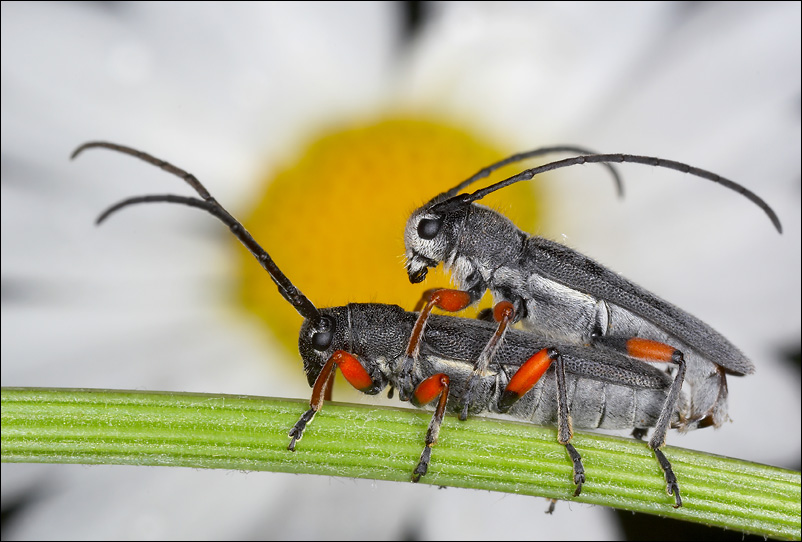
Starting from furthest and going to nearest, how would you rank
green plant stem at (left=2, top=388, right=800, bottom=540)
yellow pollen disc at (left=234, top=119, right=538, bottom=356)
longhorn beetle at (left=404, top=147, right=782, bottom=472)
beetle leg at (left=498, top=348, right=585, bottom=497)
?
yellow pollen disc at (left=234, top=119, right=538, bottom=356) < longhorn beetle at (left=404, top=147, right=782, bottom=472) < beetle leg at (left=498, top=348, right=585, bottom=497) < green plant stem at (left=2, top=388, right=800, bottom=540)

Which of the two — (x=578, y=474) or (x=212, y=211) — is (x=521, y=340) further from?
(x=212, y=211)

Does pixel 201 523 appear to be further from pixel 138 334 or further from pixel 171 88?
pixel 171 88

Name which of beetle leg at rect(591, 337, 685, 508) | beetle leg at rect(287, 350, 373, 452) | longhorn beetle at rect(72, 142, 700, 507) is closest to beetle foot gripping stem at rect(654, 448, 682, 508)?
beetle leg at rect(591, 337, 685, 508)

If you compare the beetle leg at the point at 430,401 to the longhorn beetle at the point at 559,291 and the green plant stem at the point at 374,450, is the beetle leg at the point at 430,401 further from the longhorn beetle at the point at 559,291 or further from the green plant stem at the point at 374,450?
the longhorn beetle at the point at 559,291

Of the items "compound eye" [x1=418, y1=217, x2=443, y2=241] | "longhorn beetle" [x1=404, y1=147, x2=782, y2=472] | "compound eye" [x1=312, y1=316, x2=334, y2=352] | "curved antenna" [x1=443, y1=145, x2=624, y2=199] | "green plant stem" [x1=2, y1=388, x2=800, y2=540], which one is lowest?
"green plant stem" [x1=2, y1=388, x2=800, y2=540]

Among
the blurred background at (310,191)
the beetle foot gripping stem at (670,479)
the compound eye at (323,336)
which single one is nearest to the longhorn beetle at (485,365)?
the compound eye at (323,336)

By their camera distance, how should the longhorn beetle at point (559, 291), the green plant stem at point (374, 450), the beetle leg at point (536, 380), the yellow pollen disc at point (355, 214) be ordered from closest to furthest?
the green plant stem at point (374, 450), the beetle leg at point (536, 380), the longhorn beetle at point (559, 291), the yellow pollen disc at point (355, 214)

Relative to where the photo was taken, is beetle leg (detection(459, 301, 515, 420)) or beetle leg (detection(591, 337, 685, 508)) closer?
beetle leg (detection(591, 337, 685, 508))

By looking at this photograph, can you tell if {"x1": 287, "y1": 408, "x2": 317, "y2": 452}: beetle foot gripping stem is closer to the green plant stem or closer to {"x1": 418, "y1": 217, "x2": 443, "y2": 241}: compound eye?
the green plant stem
